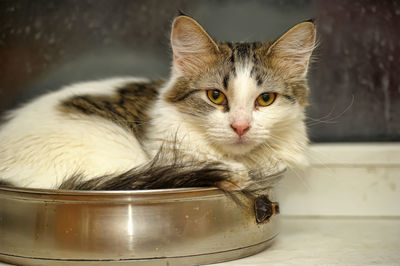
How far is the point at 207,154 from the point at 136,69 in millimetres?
813

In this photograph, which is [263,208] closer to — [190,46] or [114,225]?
[114,225]

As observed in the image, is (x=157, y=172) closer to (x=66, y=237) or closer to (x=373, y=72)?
(x=66, y=237)

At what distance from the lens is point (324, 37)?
1938 mm

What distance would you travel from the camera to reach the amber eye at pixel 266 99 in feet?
4.21

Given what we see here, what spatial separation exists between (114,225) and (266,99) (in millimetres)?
557

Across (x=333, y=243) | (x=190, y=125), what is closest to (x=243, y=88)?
(x=190, y=125)

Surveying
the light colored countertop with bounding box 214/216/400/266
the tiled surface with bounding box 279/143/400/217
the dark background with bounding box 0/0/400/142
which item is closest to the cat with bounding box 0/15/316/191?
the light colored countertop with bounding box 214/216/400/266

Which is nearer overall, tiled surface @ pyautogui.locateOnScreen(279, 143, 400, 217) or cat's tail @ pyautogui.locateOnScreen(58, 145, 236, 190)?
cat's tail @ pyautogui.locateOnScreen(58, 145, 236, 190)

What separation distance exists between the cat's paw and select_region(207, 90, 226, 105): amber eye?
0.19 meters

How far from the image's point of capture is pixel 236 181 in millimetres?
1128

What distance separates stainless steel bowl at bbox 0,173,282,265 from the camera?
1.01m

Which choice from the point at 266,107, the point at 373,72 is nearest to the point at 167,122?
the point at 266,107

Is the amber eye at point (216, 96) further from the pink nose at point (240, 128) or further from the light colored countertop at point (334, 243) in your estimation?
the light colored countertop at point (334, 243)

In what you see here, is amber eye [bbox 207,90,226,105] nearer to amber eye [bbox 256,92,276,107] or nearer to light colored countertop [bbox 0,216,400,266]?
amber eye [bbox 256,92,276,107]
